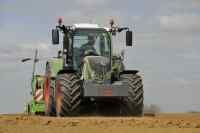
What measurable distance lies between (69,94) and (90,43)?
251cm

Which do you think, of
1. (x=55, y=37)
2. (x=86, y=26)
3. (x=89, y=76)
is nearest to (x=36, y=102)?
(x=86, y=26)

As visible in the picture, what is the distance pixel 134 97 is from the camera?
66.8ft

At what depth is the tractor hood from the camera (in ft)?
67.5

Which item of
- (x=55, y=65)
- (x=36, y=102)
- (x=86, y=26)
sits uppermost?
(x=86, y=26)

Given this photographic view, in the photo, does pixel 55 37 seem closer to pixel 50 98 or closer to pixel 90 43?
pixel 90 43

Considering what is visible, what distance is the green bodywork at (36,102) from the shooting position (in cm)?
2595

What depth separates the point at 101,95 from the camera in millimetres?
19703

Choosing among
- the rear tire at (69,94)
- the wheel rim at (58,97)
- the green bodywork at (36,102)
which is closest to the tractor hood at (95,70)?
the rear tire at (69,94)

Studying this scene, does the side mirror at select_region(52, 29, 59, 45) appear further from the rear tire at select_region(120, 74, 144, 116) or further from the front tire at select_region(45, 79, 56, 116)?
the rear tire at select_region(120, 74, 144, 116)

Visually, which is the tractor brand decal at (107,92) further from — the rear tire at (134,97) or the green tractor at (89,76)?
the rear tire at (134,97)

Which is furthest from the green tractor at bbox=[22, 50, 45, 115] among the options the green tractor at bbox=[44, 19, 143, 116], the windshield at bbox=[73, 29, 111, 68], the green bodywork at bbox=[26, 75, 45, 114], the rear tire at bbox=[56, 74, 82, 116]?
the rear tire at bbox=[56, 74, 82, 116]

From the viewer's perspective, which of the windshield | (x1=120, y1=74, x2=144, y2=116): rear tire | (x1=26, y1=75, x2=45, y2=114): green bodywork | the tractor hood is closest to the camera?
(x1=120, y1=74, x2=144, y2=116): rear tire

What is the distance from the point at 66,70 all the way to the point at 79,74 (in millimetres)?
840

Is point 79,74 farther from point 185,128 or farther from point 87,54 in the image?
point 185,128
